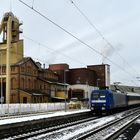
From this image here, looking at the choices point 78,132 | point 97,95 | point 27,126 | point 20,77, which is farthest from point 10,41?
point 78,132

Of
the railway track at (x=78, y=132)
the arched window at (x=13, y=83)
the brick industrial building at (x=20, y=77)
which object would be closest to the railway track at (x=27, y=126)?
the railway track at (x=78, y=132)

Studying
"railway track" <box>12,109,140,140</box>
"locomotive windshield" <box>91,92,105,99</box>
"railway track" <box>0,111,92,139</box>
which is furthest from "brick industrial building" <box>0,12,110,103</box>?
"railway track" <box>12,109,140,140</box>

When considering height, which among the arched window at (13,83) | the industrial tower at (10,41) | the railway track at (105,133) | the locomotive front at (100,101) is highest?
the industrial tower at (10,41)

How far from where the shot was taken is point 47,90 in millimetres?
98688

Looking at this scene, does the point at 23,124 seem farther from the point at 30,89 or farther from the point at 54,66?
the point at 54,66

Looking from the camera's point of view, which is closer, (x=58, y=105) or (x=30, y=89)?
(x=58, y=105)

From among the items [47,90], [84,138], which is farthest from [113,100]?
[47,90]

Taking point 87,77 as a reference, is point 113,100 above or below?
below

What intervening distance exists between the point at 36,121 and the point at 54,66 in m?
102

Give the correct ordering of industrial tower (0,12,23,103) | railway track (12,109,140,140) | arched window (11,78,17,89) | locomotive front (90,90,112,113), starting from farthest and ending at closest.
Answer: arched window (11,78,17,89)
industrial tower (0,12,23,103)
locomotive front (90,90,112,113)
railway track (12,109,140,140)

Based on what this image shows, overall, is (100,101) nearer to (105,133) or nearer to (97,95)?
(97,95)

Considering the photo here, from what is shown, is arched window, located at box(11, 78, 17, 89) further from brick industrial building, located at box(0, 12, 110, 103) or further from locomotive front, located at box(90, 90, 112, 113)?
locomotive front, located at box(90, 90, 112, 113)

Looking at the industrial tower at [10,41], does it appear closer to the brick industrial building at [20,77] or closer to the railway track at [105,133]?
the brick industrial building at [20,77]

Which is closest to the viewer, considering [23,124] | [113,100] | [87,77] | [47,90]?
[23,124]
